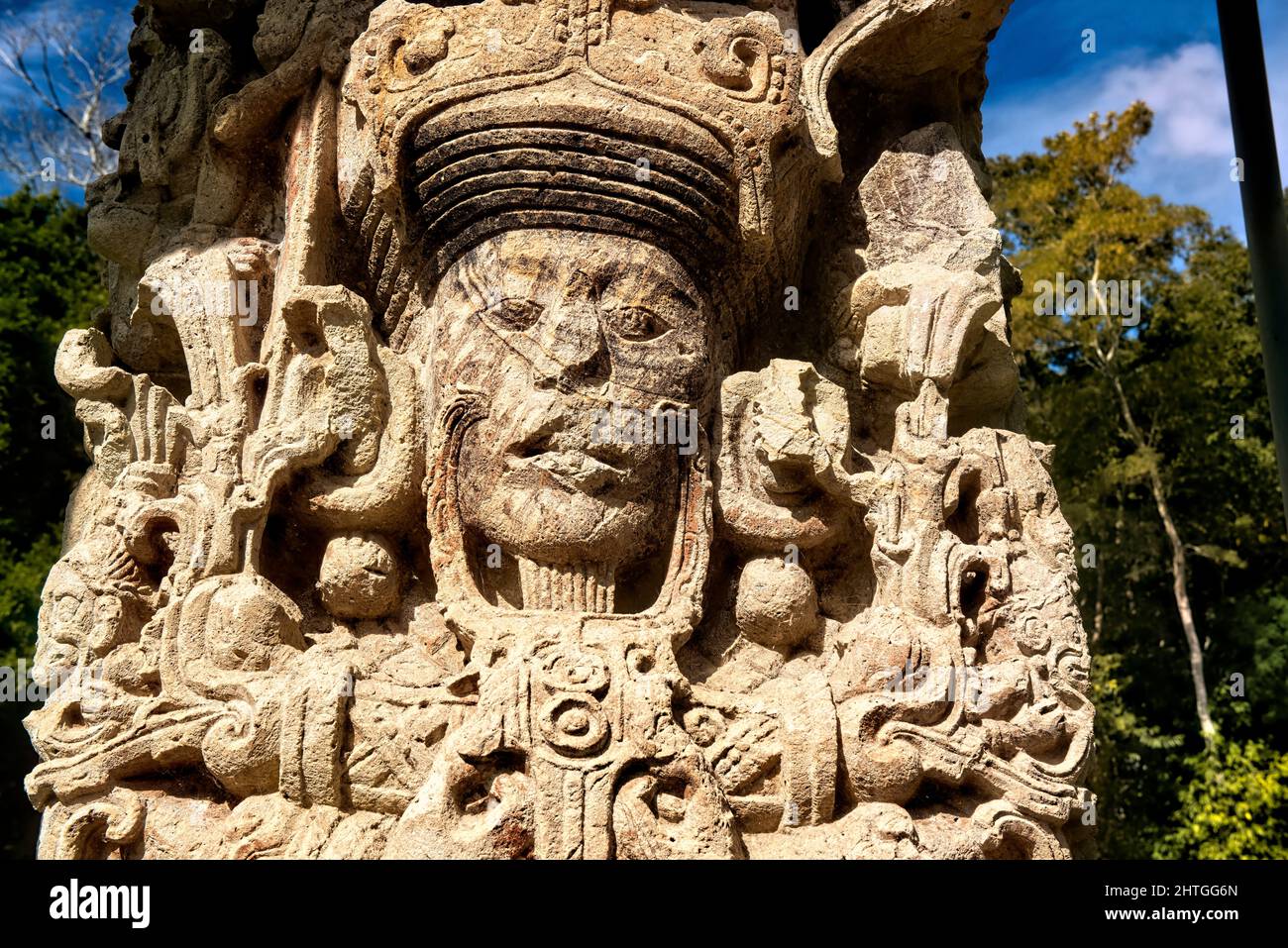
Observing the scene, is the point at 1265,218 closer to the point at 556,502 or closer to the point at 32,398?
the point at 556,502

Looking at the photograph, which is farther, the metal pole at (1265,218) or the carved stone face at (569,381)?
the carved stone face at (569,381)

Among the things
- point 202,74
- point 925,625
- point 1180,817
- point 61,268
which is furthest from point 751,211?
point 61,268

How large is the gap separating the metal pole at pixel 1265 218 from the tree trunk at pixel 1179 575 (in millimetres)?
8940

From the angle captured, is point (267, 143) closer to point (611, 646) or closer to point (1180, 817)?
point (611, 646)

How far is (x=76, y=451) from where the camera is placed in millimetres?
12750

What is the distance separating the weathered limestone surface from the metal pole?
0.91 meters

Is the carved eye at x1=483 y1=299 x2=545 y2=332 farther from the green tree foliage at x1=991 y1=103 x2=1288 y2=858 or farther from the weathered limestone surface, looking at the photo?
the green tree foliage at x1=991 y1=103 x2=1288 y2=858

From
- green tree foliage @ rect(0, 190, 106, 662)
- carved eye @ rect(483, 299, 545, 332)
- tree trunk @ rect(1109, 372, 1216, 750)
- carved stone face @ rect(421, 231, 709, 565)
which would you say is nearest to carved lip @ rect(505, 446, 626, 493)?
carved stone face @ rect(421, 231, 709, 565)

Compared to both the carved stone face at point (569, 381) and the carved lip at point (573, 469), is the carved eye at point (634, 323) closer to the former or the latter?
the carved stone face at point (569, 381)

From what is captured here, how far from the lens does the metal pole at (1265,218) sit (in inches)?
158

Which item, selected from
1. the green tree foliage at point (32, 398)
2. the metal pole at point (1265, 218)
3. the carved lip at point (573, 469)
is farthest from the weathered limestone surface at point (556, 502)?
the green tree foliage at point (32, 398)

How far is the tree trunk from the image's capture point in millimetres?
12859

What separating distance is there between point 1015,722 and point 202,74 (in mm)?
3770

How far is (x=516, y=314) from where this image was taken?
4.43 m
